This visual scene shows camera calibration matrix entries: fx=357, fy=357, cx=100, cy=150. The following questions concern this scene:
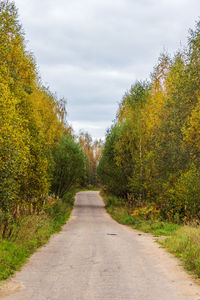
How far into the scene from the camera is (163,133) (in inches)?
835

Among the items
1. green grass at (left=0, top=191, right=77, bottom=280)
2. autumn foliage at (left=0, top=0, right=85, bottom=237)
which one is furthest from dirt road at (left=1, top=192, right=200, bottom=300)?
autumn foliage at (left=0, top=0, right=85, bottom=237)

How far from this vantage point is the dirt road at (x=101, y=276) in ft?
23.5

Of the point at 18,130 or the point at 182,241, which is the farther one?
the point at 18,130

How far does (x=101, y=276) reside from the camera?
349 inches

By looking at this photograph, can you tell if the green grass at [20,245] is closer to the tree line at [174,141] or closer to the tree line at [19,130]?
the tree line at [19,130]

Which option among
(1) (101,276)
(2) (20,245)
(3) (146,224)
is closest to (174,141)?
(3) (146,224)

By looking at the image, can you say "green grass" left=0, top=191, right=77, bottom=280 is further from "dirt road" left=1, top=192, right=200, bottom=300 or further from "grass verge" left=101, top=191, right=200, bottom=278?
"grass verge" left=101, top=191, right=200, bottom=278

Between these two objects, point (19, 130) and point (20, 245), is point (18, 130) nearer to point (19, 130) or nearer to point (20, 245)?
point (19, 130)

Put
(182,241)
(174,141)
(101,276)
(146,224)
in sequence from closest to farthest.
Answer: (101,276), (182,241), (174,141), (146,224)

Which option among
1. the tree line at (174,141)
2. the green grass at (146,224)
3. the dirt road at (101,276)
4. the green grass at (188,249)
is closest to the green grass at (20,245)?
the dirt road at (101,276)

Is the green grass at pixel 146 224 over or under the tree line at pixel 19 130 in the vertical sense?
under

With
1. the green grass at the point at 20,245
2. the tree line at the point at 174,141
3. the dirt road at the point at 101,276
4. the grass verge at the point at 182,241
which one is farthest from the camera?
the tree line at the point at 174,141

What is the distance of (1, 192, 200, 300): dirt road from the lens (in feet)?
23.5

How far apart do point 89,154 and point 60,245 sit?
83.0 metres
